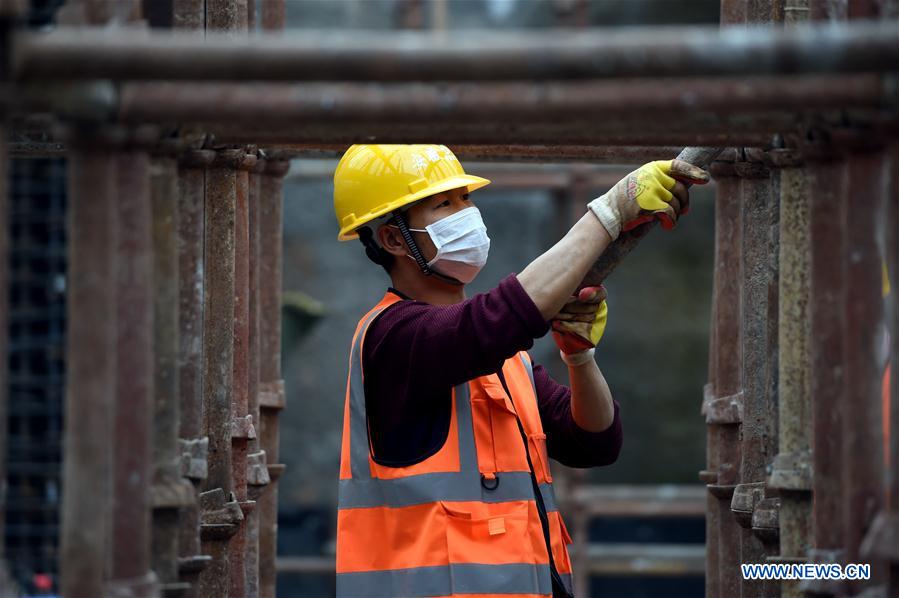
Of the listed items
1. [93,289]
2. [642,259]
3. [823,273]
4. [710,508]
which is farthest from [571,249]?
A: [642,259]

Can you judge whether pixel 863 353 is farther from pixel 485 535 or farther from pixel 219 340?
pixel 219 340

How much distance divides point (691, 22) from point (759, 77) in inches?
519

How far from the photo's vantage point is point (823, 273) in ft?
13.2

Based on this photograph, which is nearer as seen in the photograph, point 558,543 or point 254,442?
point 558,543

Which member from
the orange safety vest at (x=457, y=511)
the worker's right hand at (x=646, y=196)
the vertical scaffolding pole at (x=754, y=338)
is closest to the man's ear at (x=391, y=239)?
the orange safety vest at (x=457, y=511)

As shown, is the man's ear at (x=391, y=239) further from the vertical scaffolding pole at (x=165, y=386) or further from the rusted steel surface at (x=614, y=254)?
the vertical scaffolding pole at (x=165, y=386)

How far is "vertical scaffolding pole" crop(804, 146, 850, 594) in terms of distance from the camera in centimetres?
396

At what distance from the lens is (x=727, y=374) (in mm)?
6621

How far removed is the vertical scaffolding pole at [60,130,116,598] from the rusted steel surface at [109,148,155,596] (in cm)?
8

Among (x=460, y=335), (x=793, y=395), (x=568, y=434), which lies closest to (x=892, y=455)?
(x=793, y=395)

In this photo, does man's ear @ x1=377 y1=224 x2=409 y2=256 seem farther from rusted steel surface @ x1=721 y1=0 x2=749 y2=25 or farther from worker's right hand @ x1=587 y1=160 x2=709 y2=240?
rusted steel surface @ x1=721 y1=0 x2=749 y2=25

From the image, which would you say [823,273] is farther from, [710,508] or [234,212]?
[710,508]

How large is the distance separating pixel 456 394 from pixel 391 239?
0.77 m

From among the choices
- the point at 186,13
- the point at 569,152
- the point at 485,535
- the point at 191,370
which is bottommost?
the point at 485,535
